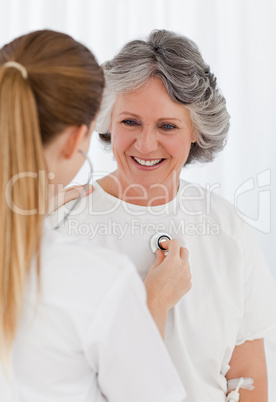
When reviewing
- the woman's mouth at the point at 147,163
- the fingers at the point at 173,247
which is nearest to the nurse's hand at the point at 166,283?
the fingers at the point at 173,247

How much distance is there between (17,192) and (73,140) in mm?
128

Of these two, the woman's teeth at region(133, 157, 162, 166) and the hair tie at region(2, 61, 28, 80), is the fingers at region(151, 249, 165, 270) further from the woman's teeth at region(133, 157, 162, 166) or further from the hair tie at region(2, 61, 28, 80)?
the hair tie at region(2, 61, 28, 80)

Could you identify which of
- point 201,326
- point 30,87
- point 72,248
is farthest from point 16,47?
point 201,326

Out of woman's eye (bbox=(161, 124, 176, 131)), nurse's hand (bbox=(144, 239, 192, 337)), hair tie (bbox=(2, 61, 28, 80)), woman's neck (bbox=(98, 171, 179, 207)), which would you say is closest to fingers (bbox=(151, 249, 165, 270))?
nurse's hand (bbox=(144, 239, 192, 337))

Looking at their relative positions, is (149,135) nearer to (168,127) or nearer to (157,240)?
(168,127)

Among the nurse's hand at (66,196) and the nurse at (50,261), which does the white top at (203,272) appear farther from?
the nurse at (50,261)

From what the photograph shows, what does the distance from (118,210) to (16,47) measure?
65cm

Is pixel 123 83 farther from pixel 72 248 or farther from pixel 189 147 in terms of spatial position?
pixel 72 248

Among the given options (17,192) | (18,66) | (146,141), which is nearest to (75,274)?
(17,192)

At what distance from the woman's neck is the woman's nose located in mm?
124

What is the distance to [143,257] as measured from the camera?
1.41 meters

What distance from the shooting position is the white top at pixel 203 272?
1369 mm

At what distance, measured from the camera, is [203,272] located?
1437 millimetres

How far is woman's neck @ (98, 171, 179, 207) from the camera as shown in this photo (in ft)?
4.92
